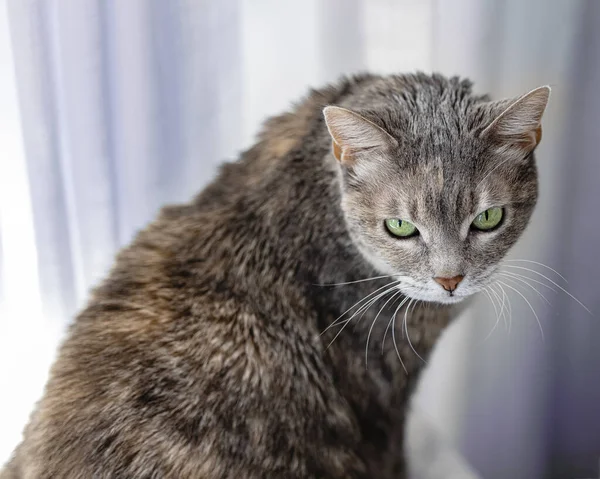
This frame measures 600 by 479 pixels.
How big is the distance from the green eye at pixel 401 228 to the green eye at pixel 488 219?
9 centimetres

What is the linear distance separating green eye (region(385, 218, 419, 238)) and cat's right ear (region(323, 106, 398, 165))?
0.35 ft

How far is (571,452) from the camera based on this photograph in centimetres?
158

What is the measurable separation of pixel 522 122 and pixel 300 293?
41 cm

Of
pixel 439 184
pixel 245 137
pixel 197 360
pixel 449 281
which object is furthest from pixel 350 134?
pixel 245 137

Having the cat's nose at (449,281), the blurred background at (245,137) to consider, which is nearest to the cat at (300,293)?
the cat's nose at (449,281)

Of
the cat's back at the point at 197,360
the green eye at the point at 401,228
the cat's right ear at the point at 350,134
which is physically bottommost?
the cat's back at the point at 197,360

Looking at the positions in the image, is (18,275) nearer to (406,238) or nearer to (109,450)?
(109,450)

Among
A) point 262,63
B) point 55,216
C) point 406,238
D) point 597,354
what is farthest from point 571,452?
point 55,216

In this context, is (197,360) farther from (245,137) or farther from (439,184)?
(245,137)

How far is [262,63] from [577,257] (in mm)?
814

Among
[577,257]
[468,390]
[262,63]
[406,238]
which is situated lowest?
[468,390]

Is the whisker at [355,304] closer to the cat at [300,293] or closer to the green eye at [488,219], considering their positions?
the cat at [300,293]

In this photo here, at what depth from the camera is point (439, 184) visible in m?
0.90

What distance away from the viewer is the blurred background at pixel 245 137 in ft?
3.69
